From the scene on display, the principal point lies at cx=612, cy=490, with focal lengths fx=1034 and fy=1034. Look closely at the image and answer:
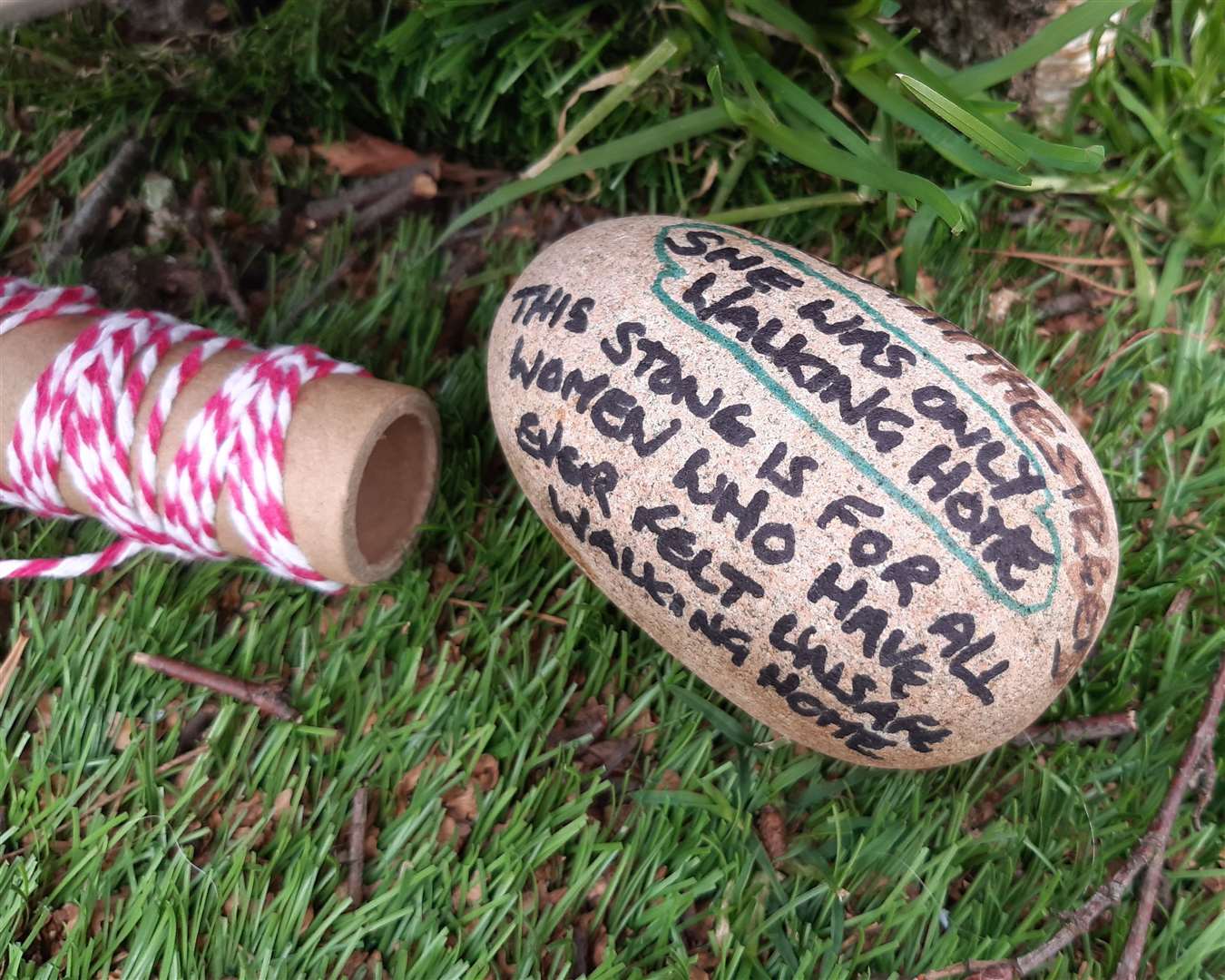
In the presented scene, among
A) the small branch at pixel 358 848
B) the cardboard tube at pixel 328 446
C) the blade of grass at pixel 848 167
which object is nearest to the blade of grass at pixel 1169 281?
the blade of grass at pixel 848 167

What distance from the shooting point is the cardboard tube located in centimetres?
144

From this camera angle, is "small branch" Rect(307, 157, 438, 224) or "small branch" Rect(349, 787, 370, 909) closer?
"small branch" Rect(349, 787, 370, 909)

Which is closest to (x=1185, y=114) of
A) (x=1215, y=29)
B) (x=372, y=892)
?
(x=1215, y=29)

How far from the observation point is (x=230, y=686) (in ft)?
5.08

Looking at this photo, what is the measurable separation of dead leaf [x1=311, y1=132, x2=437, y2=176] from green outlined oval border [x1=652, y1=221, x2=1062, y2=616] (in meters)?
0.90

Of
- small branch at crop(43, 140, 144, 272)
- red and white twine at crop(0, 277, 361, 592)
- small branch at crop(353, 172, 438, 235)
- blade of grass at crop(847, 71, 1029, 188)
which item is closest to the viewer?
red and white twine at crop(0, 277, 361, 592)

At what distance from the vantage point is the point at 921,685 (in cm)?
124

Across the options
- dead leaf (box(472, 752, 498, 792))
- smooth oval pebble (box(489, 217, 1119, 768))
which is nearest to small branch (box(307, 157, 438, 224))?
smooth oval pebble (box(489, 217, 1119, 768))

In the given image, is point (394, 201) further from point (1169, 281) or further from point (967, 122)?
point (1169, 281)

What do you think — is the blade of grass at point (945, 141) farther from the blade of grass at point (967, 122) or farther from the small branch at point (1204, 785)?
the small branch at point (1204, 785)

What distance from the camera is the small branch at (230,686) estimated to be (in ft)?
5.06

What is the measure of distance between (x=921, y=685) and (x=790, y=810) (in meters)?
0.42

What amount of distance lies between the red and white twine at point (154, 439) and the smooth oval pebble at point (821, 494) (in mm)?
366

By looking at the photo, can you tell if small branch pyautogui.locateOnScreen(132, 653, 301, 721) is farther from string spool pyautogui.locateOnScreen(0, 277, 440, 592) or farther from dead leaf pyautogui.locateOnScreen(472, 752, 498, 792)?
dead leaf pyautogui.locateOnScreen(472, 752, 498, 792)
